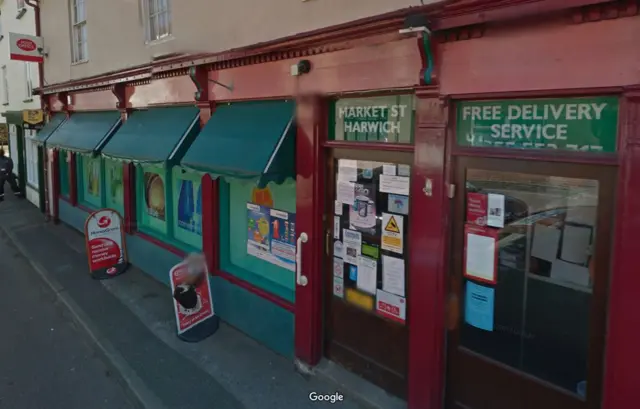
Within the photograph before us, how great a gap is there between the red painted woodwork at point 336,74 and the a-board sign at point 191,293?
213 centimetres

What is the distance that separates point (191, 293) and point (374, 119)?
315cm

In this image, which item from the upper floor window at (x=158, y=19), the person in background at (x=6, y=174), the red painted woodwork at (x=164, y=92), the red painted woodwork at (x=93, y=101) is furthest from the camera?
the person in background at (x=6, y=174)

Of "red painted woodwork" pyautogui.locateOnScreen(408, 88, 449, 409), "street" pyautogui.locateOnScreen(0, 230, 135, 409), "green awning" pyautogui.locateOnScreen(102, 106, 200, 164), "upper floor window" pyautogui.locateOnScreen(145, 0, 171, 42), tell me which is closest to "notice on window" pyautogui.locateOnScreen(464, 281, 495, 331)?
"red painted woodwork" pyautogui.locateOnScreen(408, 88, 449, 409)

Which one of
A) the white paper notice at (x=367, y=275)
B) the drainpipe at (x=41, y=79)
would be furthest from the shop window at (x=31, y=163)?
the white paper notice at (x=367, y=275)

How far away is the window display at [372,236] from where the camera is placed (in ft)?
14.0

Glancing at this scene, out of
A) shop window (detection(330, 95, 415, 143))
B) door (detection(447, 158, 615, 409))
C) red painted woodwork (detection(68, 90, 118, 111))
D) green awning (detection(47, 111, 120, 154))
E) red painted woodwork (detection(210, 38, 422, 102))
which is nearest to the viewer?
door (detection(447, 158, 615, 409))

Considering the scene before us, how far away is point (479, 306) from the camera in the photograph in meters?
3.74

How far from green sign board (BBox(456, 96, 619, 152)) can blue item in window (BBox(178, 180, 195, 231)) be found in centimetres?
500

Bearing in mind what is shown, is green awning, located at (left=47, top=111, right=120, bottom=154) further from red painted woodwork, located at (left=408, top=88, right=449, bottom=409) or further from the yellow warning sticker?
red painted woodwork, located at (left=408, top=88, right=449, bottom=409)

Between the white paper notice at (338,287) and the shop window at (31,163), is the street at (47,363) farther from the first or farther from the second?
the shop window at (31,163)

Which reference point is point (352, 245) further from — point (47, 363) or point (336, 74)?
point (47, 363)

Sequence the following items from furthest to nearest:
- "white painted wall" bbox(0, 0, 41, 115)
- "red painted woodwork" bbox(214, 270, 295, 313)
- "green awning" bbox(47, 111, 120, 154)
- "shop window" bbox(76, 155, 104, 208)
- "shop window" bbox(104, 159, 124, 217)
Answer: "white painted wall" bbox(0, 0, 41, 115)
"shop window" bbox(76, 155, 104, 208)
"shop window" bbox(104, 159, 124, 217)
"green awning" bbox(47, 111, 120, 154)
"red painted woodwork" bbox(214, 270, 295, 313)

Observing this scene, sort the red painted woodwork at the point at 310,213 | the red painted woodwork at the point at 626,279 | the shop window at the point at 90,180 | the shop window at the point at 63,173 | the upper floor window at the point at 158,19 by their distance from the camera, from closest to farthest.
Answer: the red painted woodwork at the point at 626,279
the red painted woodwork at the point at 310,213
the upper floor window at the point at 158,19
the shop window at the point at 90,180
the shop window at the point at 63,173

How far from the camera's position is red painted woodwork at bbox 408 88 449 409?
375 cm
